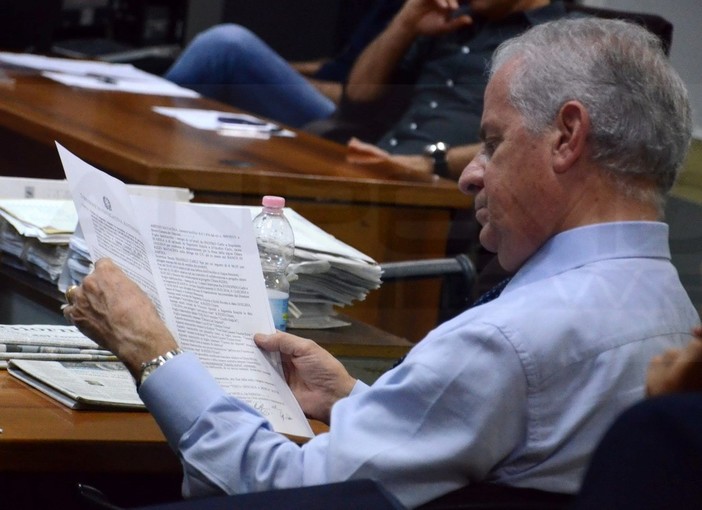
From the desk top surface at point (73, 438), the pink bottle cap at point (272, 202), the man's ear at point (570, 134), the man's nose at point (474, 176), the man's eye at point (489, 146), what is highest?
the man's ear at point (570, 134)

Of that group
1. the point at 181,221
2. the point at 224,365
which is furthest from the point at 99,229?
the point at 224,365

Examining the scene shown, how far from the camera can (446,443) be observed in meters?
1.21

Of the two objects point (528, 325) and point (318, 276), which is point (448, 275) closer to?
point (318, 276)

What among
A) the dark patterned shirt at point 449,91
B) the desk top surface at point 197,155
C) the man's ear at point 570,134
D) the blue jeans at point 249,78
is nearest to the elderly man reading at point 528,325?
the man's ear at point 570,134

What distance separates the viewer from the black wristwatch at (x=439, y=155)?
327cm

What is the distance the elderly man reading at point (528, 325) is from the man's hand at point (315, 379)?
56 millimetres

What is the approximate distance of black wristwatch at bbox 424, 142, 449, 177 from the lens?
327 cm

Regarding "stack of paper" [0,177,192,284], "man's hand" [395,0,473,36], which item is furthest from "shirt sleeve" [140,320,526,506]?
"man's hand" [395,0,473,36]

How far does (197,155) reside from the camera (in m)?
2.80

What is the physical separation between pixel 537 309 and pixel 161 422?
427 mm

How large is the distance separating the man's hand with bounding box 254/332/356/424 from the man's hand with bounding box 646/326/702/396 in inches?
22.3

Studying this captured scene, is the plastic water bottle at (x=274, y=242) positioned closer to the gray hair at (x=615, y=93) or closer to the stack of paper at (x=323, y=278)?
the stack of paper at (x=323, y=278)

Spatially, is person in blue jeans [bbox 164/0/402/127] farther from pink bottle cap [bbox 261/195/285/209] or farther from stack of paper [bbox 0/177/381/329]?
pink bottle cap [bbox 261/195/285/209]

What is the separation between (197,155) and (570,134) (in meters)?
1.59
